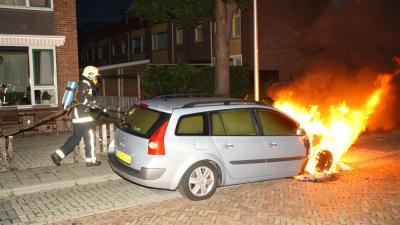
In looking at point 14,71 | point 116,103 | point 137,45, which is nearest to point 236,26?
point 116,103

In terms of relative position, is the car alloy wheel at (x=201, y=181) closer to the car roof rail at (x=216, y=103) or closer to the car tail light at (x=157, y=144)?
the car tail light at (x=157, y=144)

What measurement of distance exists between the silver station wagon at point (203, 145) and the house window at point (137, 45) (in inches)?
1155

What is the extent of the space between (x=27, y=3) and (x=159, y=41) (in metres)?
19.0

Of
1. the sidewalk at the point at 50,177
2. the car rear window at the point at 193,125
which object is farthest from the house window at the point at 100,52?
the car rear window at the point at 193,125

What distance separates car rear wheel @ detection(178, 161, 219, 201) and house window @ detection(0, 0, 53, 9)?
10602 mm

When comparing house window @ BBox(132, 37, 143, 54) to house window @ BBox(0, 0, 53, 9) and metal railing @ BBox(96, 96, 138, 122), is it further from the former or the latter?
house window @ BBox(0, 0, 53, 9)

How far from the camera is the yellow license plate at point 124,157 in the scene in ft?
21.0

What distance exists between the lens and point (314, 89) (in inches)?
694

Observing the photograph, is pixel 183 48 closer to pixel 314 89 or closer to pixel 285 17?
pixel 285 17

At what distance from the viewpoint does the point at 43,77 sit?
1460 centimetres

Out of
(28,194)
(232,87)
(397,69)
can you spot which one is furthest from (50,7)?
(397,69)

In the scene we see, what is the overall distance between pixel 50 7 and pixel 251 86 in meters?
9.16

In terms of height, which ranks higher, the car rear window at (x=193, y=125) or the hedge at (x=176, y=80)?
the hedge at (x=176, y=80)

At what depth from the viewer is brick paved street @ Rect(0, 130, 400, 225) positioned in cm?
572
